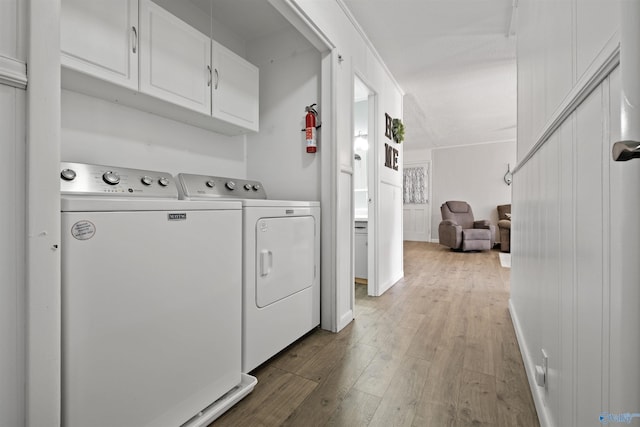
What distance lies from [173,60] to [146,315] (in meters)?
1.31

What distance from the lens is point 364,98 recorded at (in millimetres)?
3410

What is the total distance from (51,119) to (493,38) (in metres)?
3.18

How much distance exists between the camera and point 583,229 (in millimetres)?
757

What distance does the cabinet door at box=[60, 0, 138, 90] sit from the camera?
1197 millimetres

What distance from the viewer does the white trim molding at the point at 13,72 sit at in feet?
2.23

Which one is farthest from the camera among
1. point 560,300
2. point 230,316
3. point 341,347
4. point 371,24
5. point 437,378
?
point 371,24

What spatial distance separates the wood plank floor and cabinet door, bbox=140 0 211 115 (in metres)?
1.56

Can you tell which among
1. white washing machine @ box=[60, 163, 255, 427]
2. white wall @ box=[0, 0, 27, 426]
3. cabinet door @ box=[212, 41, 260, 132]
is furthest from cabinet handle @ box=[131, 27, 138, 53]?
white wall @ box=[0, 0, 27, 426]

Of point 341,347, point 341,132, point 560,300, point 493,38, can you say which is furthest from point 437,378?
point 493,38

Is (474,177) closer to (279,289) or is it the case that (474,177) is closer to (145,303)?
(279,289)

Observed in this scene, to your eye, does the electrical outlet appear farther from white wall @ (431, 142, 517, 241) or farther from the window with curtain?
the window with curtain

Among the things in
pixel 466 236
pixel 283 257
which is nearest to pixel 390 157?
pixel 283 257

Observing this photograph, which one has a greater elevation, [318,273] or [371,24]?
[371,24]

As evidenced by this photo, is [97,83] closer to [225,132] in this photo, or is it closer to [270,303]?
[225,132]
